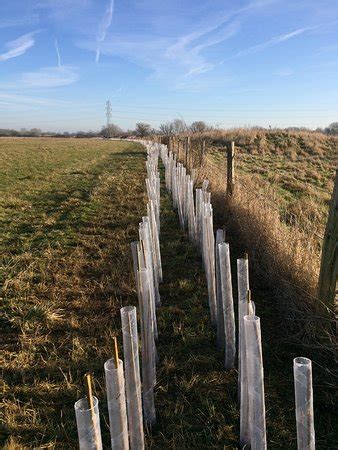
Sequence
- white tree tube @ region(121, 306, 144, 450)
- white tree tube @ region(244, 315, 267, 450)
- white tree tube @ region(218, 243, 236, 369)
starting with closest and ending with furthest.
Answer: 1. white tree tube @ region(244, 315, 267, 450)
2. white tree tube @ region(121, 306, 144, 450)
3. white tree tube @ region(218, 243, 236, 369)

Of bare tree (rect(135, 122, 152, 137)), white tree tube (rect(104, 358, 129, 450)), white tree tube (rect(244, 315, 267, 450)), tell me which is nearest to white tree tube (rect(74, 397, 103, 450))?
white tree tube (rect(104, 358, 129, 450))

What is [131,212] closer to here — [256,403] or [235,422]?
[235,422]

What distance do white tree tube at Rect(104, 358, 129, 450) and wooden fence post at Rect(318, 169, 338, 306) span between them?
2.16m

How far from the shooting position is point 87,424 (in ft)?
5.18

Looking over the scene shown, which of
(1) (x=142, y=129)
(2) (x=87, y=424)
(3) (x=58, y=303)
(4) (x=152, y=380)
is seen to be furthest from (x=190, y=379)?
(1) (x=142, y=129)

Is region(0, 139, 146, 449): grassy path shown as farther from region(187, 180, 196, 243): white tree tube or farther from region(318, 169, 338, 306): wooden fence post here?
region(318, 169, 338, 306): wooden fence post

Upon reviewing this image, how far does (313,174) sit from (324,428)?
15981mm

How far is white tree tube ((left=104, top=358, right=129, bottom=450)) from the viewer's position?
1803 millimetres

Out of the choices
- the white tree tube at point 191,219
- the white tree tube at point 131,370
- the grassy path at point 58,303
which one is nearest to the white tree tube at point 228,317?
the grassy path at point 58,303

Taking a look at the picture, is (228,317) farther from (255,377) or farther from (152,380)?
(255,377)

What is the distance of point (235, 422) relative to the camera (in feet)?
9.05

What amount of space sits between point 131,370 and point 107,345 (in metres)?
1.47

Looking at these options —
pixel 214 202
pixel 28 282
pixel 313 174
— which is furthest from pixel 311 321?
pixel 313 174

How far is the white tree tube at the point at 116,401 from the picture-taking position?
180cm
